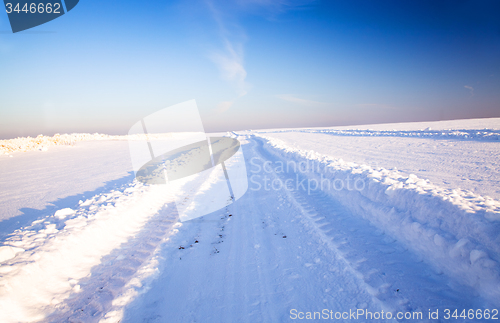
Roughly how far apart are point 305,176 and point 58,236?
712 cm

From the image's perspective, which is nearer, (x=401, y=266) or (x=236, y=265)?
(x=401, y=266)

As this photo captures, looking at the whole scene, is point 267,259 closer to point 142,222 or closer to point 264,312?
point 264,312

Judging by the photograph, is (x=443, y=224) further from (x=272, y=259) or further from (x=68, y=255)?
(x=68, y=255)

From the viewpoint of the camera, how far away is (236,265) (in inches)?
119

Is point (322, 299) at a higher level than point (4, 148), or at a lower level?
lower

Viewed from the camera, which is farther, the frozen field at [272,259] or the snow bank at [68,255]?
the snow bank at [68,255]

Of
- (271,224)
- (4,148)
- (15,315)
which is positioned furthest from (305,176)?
(4,148)

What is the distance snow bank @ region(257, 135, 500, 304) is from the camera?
2391 mm

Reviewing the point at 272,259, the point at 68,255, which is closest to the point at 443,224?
the point at 272,259

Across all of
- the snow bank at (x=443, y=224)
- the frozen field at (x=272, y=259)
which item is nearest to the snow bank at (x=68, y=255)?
the frozen field at (x=272, y=259)

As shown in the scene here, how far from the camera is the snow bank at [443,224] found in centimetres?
239

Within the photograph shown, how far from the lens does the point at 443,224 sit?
121 inches

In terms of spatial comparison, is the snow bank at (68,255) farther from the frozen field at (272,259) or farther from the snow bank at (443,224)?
the snow bank at (443,224)

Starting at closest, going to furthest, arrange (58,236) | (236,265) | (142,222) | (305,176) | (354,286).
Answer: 1. (354,286)
2. (236,265)
3. (58,236)
4. (142,222)
5. (305,176)
